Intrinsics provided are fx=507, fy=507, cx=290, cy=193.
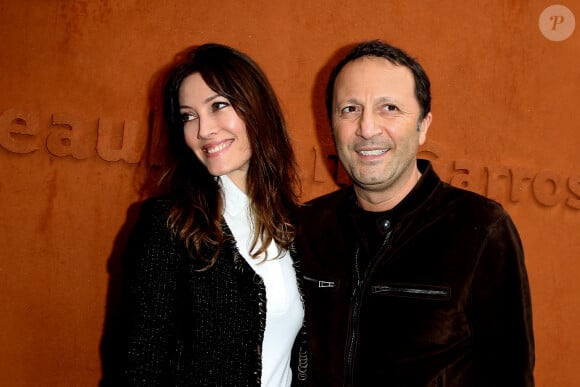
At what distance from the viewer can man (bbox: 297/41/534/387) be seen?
1669 millimetres

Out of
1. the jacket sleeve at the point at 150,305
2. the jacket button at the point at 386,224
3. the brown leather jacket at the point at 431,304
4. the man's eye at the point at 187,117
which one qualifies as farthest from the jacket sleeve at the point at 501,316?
the man's eye at the point at 187,117

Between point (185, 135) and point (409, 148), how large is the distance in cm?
86

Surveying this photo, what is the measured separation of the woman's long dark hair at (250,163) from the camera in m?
1.76

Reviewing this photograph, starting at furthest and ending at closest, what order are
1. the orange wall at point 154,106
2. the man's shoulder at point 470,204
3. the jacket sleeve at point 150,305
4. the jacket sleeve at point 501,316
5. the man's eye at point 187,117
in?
1. the orange wall at point 154,106
2. the man's eye at point 187,117
3. the man's shoulder at point 470,204
4. the jacket sleeve at point 501,316
5. the jacket sleeve at point 150,305

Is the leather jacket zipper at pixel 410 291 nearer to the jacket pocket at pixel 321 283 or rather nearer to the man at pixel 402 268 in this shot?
the man at pixel 402 268

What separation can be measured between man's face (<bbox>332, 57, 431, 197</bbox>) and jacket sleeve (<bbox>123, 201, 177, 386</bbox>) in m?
0.78

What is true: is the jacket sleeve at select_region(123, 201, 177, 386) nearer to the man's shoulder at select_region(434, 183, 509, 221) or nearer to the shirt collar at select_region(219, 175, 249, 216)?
the shirt collar at select_region(219, 175, 249, 216)

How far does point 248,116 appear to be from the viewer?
1873 mm

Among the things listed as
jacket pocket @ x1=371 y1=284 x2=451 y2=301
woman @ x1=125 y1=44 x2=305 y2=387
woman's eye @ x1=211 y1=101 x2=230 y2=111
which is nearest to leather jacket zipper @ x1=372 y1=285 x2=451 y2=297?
jacket pocket @ x1=371 y1=284 x2=451 y2=301

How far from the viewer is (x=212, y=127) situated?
5.98 ft

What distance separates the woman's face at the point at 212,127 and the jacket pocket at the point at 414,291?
0.68 metres

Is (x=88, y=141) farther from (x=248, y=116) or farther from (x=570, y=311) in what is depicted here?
(x=570, y=311)

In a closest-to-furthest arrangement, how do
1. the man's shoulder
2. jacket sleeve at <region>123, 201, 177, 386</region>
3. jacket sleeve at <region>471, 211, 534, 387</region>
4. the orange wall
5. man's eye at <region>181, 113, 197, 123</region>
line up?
jacket sleeve at <region>123, 201, 177, 386</region>, jacket sleeve at <region>471, 211, 534, 387</region>, the man's shoulder, man's eye at <region>181, 113, 197, 123</region>, the orange wall

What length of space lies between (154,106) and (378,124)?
1.40 m
